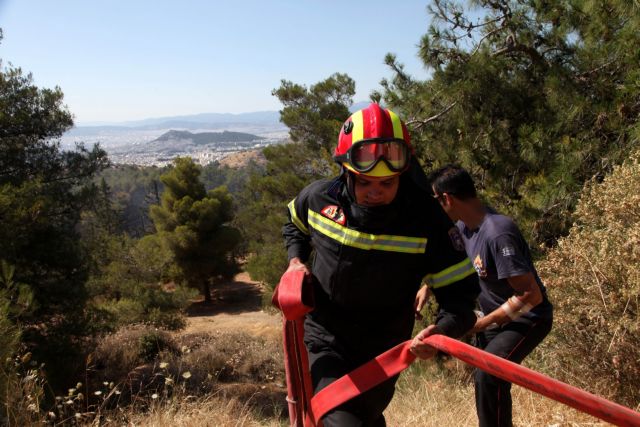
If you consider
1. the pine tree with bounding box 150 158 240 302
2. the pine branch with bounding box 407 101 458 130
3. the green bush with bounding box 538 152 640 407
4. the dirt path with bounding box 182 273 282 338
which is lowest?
the dirt path with bounding box 182 273 282 338

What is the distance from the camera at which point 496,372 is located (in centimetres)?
148

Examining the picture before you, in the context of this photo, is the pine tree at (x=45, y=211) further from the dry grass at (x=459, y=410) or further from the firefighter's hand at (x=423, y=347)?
the firefighter's hand at (x=423, y=347)

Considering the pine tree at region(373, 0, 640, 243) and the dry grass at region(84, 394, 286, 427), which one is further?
the pine tree at region(373, 0, 640, 243)

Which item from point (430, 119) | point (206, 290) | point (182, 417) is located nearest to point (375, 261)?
point (182, 417)

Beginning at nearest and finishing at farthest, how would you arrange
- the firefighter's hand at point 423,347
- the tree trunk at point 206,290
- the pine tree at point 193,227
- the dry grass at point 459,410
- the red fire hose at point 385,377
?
the red fire hose at point 385,377
the firefighter's hand at point 423,347
the dry grass at point 459,410
the pine tree at point 193,227
the tree trunk at point 206,290

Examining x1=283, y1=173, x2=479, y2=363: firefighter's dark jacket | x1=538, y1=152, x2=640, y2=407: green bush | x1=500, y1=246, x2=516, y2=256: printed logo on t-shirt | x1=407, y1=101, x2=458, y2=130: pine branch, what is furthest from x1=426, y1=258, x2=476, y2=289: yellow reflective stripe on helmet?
x1=407, y1=101, x2=458, y2=130: pine branch

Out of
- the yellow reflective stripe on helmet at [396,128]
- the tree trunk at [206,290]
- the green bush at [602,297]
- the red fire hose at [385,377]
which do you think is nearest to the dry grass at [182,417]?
the red fire hose at [385,377]

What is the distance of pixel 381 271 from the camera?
2039 mm

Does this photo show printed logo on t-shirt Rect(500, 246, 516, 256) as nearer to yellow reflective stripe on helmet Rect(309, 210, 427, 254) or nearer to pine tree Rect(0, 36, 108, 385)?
yellow reflective stripe on helmet Rect(309, 210, 427, 254)

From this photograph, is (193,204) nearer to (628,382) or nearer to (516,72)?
(516,72)

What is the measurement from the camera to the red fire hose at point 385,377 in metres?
1.27

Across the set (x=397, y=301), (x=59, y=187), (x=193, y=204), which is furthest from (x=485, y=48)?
(x=193, y=204)

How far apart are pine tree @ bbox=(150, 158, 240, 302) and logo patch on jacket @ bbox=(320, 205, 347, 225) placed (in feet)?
79.5

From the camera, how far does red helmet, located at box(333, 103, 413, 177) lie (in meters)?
2.03
